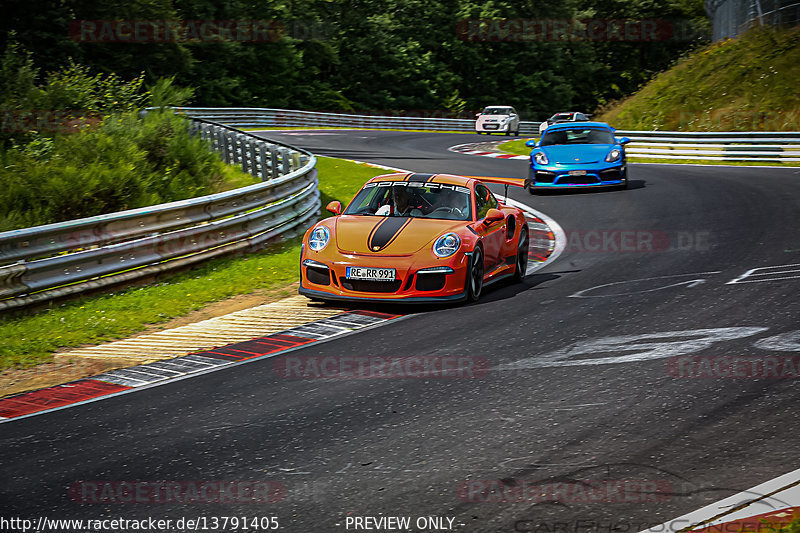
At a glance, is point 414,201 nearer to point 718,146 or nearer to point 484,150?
point 718,146

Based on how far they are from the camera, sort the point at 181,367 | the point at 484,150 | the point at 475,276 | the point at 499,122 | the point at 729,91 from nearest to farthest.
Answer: the point at 181,367
the point at 475,276
the point at 729,91
the point at 484,150
the point at 499,122

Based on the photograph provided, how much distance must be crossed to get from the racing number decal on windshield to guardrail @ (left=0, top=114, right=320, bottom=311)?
18.2 feet

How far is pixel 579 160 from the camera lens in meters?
19.8

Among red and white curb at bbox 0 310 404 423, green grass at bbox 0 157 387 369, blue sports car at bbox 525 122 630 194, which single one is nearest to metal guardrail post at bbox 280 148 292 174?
green grass at bbox 0 157 387 369

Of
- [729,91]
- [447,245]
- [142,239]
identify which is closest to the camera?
[447,245]

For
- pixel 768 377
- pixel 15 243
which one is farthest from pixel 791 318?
pixel 15 243

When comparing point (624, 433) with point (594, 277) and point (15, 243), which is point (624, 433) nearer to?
→ point (594, 277)

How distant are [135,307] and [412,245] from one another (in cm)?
318

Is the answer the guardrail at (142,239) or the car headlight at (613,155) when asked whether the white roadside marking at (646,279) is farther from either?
the car headlight at (613,155)

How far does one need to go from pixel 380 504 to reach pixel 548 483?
87 cm

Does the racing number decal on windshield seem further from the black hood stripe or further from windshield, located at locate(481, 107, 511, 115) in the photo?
windshield, located at locate(481, 107, 511, 115)

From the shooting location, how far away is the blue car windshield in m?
20.3

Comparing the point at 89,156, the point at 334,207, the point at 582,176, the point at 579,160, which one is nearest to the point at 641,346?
the point at 334,207

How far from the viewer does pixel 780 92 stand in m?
32.0
